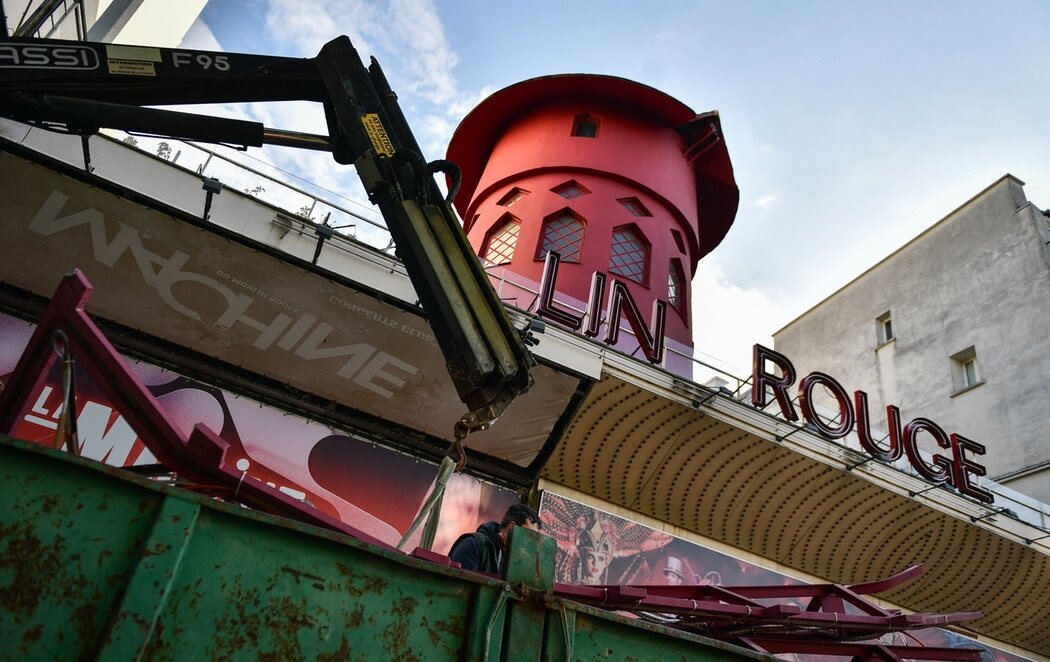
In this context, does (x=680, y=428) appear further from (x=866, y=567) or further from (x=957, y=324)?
(x=957, y=324)

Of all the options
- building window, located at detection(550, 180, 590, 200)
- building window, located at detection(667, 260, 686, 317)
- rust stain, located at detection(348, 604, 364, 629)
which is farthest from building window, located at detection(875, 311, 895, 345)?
rust stain, located at detection(348, 604, 364, 629)

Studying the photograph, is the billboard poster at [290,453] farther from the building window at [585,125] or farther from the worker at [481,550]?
the building window at [585,125]

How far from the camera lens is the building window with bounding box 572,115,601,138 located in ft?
55.3

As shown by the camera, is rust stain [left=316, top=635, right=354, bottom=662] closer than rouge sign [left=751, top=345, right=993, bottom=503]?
Yes

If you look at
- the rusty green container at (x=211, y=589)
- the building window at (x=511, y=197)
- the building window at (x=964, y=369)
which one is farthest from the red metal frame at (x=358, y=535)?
the building window at (x=964, y=369)

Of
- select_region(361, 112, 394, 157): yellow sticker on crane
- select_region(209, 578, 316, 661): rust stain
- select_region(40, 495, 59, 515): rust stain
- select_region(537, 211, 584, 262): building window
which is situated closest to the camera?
select_region(40, 495, 59, 515): rust stain

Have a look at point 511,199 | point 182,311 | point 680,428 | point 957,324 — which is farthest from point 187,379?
point 957,324

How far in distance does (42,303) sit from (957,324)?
2004 cm

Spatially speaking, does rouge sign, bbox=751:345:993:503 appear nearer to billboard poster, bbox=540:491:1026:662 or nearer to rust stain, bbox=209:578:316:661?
billboard poster, bbox=540:491:1026:662

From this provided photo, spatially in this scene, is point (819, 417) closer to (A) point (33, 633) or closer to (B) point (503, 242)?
(B) point (503, 242)

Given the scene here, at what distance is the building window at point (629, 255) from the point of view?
1493 centimetres

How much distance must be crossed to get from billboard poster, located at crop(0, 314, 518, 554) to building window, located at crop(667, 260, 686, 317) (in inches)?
320

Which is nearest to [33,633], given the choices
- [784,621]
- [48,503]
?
[48,503]

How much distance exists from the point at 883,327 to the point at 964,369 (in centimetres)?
323
